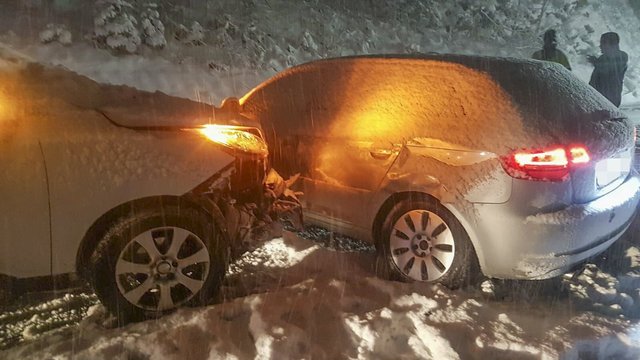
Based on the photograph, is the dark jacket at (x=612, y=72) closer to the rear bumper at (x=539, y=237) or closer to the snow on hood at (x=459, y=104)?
the snow on hood at (x=459, y=104)

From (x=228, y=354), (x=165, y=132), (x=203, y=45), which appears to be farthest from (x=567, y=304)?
(x=203, y=45)

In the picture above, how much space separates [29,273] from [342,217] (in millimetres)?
2246

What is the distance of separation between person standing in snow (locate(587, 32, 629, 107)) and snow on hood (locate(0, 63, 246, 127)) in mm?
5088

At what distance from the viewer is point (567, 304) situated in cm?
348

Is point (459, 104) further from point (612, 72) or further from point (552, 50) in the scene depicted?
point (612, 72)

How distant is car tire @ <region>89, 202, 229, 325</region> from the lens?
307 cm

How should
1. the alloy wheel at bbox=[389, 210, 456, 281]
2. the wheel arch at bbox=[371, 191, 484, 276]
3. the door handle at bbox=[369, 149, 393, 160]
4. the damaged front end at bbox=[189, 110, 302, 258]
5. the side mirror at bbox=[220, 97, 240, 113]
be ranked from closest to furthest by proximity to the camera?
the damaged front end at bbox=[189, 110, 302, 258]
the wheel arch at bbox=[371, 191, 484, 276]
the alloy wheel at bbox=[389, 210, 456, 281]
the door handle at bbox=[369, 149, 393, 160]
the side mirror at bbox=[220, 97, 240, 113]

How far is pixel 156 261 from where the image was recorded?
3.13m

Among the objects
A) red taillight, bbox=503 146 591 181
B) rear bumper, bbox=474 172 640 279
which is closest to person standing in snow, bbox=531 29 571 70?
rear bumper, bbox=474 172 640 279

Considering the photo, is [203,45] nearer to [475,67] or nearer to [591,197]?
[475,67]

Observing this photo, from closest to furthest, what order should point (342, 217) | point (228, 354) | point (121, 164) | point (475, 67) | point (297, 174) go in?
point (228, 354)
point (121, 164)
point (475, 67)
point (342, 217)
point (297, 174)

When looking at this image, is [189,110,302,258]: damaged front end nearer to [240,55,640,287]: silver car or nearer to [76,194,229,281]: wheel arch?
[76,194,229,281]: wheel arch

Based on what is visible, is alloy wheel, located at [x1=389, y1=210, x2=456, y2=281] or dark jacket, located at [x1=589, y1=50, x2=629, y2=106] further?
dark jacket, located at [x1=589, y1=50, x2=629, y2=106]

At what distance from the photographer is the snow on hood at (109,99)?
324 cm
